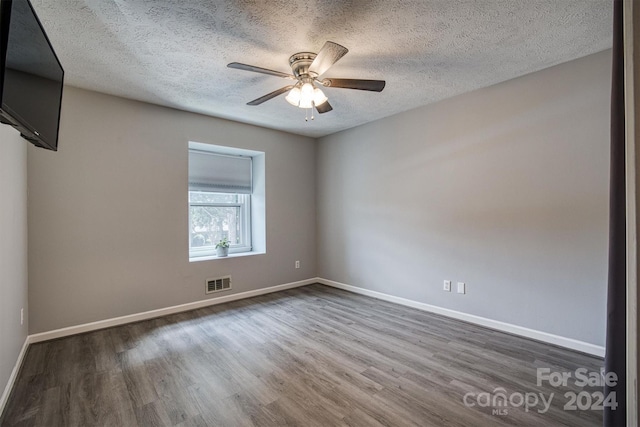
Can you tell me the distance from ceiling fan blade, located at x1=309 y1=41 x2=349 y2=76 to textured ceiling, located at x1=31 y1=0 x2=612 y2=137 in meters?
0.24

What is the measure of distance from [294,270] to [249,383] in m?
2.81

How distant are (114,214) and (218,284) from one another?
1.55 m

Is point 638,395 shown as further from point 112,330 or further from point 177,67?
point 112,330

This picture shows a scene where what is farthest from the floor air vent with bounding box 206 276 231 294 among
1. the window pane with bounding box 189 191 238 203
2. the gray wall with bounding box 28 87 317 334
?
the window pane with bounding box 189 191 238 203

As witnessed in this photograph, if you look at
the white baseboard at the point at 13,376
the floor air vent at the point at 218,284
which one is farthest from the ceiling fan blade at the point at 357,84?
the white baseboard at the point at 13,376

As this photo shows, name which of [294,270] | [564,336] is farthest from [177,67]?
[564,336]

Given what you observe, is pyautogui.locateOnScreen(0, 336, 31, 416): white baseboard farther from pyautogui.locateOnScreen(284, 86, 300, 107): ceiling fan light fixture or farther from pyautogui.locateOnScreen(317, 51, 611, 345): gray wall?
pyautogui.locateOnScreen(317, 51, 611, 345): gray wall

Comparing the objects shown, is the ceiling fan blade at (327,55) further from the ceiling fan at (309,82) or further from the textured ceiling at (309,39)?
the textured ceiling at (309,39)

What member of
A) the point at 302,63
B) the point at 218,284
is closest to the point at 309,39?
the point at 302,63

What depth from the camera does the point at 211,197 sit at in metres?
4.42

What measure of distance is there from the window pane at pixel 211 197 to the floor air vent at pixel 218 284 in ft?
3.88

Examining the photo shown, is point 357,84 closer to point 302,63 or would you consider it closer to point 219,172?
point 302,63

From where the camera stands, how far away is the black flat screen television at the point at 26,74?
45.0 inches

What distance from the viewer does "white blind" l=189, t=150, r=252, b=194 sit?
4.15 m
